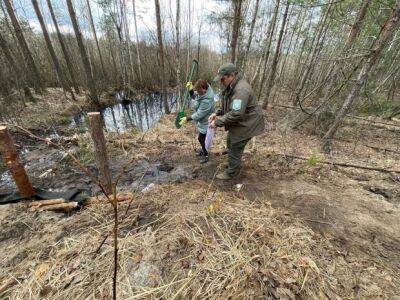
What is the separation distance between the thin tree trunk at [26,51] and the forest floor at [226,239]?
28.5 feet

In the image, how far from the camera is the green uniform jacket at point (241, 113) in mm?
3254

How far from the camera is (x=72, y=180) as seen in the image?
4.40m

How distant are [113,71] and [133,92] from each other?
91.6 inches

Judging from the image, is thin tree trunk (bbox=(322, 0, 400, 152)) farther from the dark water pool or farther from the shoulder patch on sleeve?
the dark water pool

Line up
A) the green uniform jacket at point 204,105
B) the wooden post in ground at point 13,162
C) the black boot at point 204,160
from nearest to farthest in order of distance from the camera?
the wooden post in ground at point 13,162
the green uniform jacket at point 204,105
the black boot at point 204,160

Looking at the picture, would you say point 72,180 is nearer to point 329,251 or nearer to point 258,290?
point 258,290

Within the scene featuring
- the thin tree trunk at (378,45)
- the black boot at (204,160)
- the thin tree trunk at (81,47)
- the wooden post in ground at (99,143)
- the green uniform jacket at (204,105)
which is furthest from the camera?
the thin tree trunk at (81,47)

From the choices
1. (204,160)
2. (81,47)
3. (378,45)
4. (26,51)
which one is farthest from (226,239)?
(26,51)

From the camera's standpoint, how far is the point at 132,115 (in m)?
12.5

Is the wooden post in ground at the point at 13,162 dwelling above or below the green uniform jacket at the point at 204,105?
below

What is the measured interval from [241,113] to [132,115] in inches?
404

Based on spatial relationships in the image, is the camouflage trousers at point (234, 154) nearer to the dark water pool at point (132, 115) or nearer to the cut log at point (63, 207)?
the cut log at point (63, 207)

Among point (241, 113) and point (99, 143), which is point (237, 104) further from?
point (99, 143)

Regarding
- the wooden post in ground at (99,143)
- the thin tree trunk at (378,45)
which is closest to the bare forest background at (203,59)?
the thin tree trunk at (378,45)
